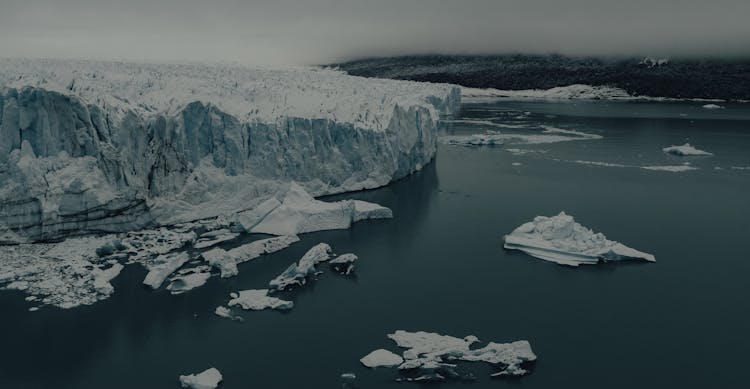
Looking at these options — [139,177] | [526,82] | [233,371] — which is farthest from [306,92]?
[526,82]

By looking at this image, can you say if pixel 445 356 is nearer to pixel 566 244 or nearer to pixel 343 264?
pixel 343 264

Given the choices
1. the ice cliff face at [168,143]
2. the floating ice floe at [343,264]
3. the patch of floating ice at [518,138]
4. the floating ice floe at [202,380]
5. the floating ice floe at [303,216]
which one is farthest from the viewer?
the patch of floating ice at [518,138]

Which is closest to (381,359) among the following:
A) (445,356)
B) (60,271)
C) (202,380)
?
(445,356)

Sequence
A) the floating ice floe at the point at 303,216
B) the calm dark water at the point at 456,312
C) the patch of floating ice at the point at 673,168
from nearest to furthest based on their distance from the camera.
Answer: the calm dark water at the point at 456,312
the floating ice floe at the point at 303,216
the patch of floating ice at the point at 673,168

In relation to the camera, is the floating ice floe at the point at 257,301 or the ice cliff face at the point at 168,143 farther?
the ice cliff face at the point at 168,143

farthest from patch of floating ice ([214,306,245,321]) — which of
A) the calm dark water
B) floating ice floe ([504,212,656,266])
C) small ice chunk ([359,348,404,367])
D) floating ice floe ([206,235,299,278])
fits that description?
floating ice floe ([504,212,656,266])

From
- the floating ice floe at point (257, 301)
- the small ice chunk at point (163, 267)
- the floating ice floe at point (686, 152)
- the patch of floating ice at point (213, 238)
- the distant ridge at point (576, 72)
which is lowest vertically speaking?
the floating ice floe at point (257, 301)

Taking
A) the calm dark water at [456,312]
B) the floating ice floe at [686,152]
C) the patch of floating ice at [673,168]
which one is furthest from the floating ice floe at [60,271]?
the floating ice floe at [686,152]

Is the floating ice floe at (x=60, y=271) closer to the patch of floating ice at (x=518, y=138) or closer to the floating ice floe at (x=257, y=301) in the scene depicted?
the floating ice floe at (x=257, y=301)
